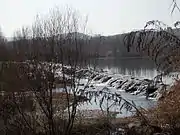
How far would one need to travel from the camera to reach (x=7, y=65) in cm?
753

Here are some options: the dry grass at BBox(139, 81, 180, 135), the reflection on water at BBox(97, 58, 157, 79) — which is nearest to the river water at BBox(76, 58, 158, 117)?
the reflection on water at BBox(97, 58, 157, 79)

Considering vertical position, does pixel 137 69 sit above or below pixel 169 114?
below

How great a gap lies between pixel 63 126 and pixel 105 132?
11.0 feet

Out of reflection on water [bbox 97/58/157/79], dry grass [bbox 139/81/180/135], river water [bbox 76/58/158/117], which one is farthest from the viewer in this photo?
reflection on water [bbox 97/58/157/79]

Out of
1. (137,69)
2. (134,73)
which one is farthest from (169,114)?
(137,69)

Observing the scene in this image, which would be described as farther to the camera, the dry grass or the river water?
the river water

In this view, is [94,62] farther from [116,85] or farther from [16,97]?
[116,85]

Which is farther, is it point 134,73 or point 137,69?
→ point 137,69

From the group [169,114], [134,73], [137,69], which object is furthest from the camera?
[137,69]

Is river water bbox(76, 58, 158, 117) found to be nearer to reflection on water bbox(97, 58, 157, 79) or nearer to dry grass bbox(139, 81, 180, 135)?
reflection on water bbox(97, 58, 157, 79)

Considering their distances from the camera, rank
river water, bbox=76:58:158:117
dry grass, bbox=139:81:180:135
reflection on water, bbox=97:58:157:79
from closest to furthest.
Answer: dry grass, bbox=139:81:180:135, river water, bbox=76:58:158:117, reflection on water, bbox=97:58:157:79

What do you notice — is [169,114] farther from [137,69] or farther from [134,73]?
[137,69]

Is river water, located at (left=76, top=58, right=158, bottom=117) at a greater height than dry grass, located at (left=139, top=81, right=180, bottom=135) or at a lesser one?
lesser

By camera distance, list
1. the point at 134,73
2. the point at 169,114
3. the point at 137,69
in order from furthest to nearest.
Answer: the point at 137,69, the point at 134,73, the point at 169,114
